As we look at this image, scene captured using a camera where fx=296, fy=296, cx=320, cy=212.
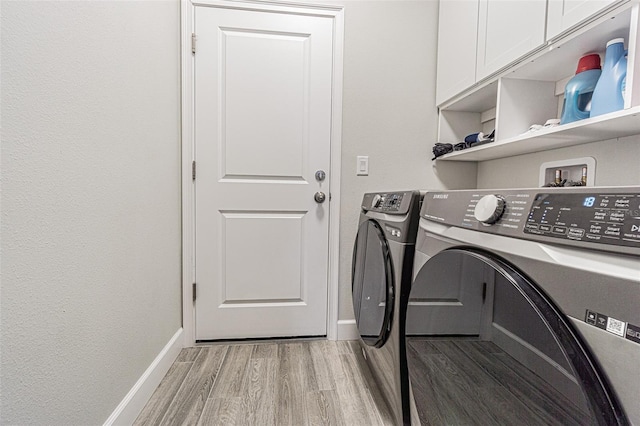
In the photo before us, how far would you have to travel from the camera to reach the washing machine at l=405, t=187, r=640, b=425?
1.23 feet

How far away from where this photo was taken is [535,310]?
1.50ft

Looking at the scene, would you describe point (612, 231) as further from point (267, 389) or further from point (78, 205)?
point (267, 389)

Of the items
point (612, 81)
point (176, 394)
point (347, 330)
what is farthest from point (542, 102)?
point (176, 394)

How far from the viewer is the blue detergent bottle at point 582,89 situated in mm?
1031

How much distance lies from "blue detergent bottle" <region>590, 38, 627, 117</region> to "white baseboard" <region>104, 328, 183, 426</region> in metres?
1.89

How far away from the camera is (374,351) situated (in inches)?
49.2

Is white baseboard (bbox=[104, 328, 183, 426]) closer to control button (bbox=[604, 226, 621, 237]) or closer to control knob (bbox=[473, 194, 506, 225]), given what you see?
control knob (bbox=[473, 194, 506, 225])

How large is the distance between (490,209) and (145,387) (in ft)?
4.71

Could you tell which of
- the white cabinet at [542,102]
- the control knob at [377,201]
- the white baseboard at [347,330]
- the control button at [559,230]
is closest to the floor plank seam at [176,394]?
the white baseboard at [347,330]

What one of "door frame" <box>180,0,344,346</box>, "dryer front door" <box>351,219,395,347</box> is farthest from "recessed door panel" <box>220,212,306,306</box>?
"dryer front door" <box>351,219,395,347</box>

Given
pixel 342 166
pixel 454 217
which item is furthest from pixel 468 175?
pixel 454 217

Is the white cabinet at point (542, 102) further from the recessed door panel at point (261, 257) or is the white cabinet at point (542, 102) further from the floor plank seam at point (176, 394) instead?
the floor plank seam at point (176, 394)

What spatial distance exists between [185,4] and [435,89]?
150 centimetres

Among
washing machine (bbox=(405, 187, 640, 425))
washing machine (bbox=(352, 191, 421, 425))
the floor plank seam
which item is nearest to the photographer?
washing machine (bbox=(405, 187, 640, 425))
